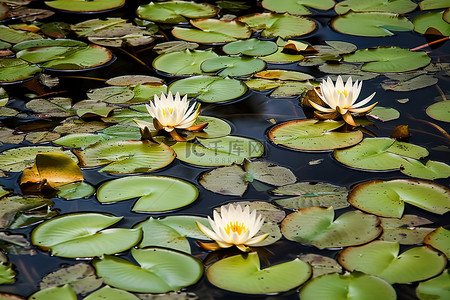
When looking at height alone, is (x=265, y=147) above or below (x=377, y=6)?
below

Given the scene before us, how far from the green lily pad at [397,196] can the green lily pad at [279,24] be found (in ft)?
5.91

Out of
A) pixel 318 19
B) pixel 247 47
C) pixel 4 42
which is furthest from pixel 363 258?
pixel 4 42

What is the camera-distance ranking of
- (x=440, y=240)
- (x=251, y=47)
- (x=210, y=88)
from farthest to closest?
(x=251, y=47) < (x=210, y=88) < (x=440, y=240)

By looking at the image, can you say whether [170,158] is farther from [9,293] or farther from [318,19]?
[318,19]

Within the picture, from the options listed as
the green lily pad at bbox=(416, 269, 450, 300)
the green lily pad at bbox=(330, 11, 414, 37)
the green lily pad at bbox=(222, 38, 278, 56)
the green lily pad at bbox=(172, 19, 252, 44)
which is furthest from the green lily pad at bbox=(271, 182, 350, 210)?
the green lily pad at bbox=(330, 11, 414, 37)

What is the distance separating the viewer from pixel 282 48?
3.66 metres

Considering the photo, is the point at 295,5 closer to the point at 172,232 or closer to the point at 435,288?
the point at 172,232

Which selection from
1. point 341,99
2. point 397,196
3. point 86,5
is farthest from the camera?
point 86,5

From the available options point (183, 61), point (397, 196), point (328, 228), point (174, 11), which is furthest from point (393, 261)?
point (174, 11)

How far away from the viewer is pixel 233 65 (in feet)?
→ 11.1

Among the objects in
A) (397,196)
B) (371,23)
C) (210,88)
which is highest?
(371,23)

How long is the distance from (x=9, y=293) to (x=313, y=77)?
7.07ft

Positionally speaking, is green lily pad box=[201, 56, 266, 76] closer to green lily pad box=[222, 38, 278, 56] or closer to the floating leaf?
green lily pad box=[222, 38, 278, 56]

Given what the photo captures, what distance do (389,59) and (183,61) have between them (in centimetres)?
132
